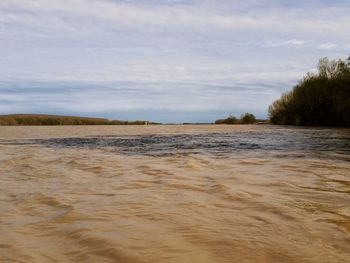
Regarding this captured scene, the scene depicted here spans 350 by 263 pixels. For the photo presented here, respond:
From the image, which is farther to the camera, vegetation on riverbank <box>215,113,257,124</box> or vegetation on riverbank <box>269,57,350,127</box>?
vegetation on riverbank <box>215,113,257,124</box>

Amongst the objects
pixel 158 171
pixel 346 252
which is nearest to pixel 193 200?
pixel 346 252

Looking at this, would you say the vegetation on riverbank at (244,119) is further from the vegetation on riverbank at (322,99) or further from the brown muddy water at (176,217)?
the brown muddy water at (176,217)

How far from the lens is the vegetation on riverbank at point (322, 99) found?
124 feet

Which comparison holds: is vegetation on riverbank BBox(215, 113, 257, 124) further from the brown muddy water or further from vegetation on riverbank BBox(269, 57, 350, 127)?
the brown muddy water

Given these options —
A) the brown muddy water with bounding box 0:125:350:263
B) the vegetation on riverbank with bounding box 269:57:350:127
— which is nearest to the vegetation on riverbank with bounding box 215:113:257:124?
the vegetation on riverbank with bounding box 269:57:350:127

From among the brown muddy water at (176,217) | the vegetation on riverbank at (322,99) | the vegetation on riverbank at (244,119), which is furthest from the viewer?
the vegetation on riverbank at (244,119)

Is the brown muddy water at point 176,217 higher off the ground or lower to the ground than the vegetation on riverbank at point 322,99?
lower

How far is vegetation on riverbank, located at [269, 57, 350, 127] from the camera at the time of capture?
124 feet

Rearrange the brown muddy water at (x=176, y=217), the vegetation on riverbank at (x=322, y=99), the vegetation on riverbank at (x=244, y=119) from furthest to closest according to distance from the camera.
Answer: the vegetation on riverbank at (x=244, y=119) → the vegetation on riverbank at (x=322, y=99) → the brown muddy water at (x=176, y=217)

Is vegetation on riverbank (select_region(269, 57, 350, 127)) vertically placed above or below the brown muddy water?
above

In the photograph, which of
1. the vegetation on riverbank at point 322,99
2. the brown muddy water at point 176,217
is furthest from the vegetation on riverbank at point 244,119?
the brown muddy water at point 176,217

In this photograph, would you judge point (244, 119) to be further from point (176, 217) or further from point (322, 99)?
point (176, 217)

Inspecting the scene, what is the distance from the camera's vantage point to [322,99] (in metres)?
41.9

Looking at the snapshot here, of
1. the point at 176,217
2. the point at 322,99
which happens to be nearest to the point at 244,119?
the point at 322,99
